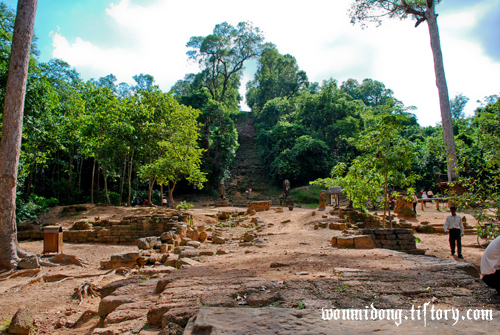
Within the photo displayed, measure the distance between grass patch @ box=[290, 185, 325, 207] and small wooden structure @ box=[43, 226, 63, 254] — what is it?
21.2m

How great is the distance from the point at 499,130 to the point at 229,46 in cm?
3168

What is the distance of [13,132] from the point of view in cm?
785

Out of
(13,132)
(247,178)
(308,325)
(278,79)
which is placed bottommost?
(308,325)

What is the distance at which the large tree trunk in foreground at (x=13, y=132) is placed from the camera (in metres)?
7.60

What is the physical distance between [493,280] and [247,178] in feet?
104

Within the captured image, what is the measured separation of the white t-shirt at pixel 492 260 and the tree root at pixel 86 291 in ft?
20.2

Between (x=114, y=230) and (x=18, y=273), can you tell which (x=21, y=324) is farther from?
(x=114, y=230)

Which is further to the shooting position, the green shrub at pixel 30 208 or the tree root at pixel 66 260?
the green shrub at pixel 30 208

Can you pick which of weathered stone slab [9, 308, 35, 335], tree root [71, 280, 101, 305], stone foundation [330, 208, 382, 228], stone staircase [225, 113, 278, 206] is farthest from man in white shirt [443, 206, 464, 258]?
stone staircase [225, 113, 278, 206]

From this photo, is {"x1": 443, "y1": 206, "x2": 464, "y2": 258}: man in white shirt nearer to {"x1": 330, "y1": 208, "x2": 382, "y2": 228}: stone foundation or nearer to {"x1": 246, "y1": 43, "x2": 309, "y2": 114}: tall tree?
{"x1": 330, "y1": 208, "x2": 382, "y2": 228}: stone foundation

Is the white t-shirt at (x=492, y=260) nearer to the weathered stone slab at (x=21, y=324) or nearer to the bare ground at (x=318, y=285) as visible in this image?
the bare ground at (x=318, y=285)

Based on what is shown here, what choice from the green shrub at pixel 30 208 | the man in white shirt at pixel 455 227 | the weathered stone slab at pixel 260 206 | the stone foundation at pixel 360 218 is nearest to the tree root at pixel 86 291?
the man in white shirt at pixel 455 227

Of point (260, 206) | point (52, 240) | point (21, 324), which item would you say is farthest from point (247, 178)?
point (21, 324)

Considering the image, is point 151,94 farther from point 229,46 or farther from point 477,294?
point 229,46
